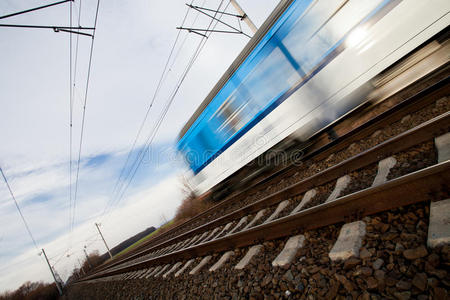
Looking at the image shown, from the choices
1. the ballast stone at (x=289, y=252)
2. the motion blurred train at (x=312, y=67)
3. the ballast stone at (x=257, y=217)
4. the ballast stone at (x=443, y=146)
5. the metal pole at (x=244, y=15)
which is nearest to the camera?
the ballast stone at (x=443, y=146)

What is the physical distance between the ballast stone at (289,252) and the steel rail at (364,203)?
12 cm

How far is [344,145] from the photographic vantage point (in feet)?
12.9

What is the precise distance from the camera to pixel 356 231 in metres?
1.71

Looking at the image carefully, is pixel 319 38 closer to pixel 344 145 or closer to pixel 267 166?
pixel 344 145

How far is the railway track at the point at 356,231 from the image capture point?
4.48 feet

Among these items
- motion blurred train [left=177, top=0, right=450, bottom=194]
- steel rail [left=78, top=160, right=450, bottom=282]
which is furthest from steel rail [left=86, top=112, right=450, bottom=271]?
motion blurred train [left=177, top=0, right=450, bottom=194]

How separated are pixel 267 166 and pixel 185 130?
11.3 feet

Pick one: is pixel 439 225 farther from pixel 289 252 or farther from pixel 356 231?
pixel 289 252

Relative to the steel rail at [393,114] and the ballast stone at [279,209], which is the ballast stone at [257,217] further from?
the steel rail at [393,114]

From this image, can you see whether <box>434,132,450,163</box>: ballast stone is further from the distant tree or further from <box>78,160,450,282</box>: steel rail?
the distant tree

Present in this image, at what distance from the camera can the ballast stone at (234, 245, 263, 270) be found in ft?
7.78

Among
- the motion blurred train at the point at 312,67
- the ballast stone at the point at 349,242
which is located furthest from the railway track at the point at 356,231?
the motion blurred train at the point at 312,67

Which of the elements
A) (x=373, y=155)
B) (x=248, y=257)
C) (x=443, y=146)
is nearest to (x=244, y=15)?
(x=373, y=155)

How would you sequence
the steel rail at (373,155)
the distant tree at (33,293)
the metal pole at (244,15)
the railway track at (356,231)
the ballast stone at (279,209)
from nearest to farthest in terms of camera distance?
the railway track at (356,231), the steel rail at (373,155), the ballast stone at (279,209), the metal pole at (244,15), the distant tree at (33,293)
